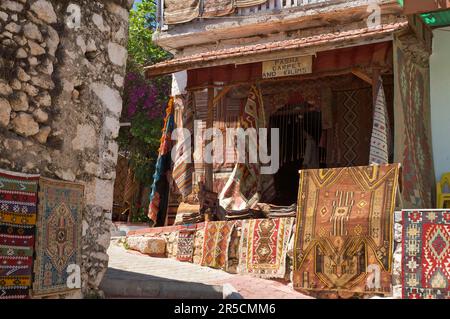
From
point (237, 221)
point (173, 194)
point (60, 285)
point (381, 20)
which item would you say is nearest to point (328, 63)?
point (381, 20)

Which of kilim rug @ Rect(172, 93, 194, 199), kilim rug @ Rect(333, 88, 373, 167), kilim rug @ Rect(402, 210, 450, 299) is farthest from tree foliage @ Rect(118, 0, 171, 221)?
kilim rug @ Rect(402, 210, 450, 299)

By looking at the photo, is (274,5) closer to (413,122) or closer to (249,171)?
(249,171)

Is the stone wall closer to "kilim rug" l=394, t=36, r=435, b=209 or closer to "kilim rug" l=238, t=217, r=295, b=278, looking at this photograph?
"kilim rug" l=238, t=217, r=295, b=278

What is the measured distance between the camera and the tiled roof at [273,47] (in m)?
9.10

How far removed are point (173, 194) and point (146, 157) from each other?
135 inches

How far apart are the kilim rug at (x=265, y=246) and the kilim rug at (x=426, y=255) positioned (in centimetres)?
163

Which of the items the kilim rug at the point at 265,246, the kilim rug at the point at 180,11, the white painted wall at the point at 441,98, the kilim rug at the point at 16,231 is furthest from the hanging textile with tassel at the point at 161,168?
the kilim rug at the point at 16,231

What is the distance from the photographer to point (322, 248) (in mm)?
7641

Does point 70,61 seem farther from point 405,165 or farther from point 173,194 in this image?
point 173,194

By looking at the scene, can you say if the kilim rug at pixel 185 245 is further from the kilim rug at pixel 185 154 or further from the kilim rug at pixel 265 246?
the kilim rug at pixel 185 154

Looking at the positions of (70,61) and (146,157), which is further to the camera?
(146,157)

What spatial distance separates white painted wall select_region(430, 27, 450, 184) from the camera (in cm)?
1017

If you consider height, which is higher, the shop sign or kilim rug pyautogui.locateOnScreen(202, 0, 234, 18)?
kilim rug pyautogui.locateOnScreen(202, 0, 234, 18)

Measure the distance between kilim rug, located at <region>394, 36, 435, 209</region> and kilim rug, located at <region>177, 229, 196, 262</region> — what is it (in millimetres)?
3162
